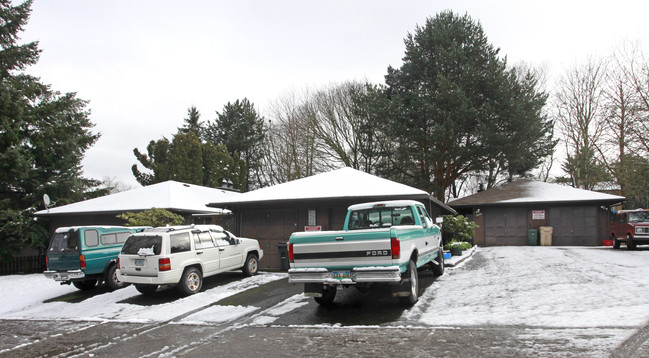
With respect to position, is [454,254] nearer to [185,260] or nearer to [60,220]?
[185,260]

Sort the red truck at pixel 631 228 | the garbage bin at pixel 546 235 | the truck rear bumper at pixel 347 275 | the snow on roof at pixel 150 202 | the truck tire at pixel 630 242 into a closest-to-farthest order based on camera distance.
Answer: the truck rear bumper at pixel 347 275, the red truck at pixel 631 228, the truck tire at pixel 630 242, the snow on roof at pixel 150 202, the garbage bin at pixel 546 235

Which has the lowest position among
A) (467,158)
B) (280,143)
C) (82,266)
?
(82,266)

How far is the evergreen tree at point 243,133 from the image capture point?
148ft

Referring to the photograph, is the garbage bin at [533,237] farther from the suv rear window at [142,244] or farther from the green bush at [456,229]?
the suv rear window at [142,244]

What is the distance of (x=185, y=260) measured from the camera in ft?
37.5

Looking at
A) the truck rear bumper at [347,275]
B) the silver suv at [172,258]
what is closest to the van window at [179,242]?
the silver suv at [172,258]

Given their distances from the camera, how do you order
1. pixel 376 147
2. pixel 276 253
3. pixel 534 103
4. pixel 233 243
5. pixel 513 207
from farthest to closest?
pixel 376 147, pixel 534 103, pixel 513 207, pixel 276 253, pixel 233 243

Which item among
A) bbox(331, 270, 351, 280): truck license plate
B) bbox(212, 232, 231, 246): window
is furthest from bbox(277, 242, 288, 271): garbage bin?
bbox(331, 270, 351, 280): truck license plate

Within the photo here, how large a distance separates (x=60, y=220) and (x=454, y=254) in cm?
1953

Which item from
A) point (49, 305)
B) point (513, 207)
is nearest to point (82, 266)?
point (49, 305)

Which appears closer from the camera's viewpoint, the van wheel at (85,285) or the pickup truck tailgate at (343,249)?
the pickup truck tailgate at (343,249)

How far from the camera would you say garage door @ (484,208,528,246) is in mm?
26344

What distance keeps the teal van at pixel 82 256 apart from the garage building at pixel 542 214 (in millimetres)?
20640

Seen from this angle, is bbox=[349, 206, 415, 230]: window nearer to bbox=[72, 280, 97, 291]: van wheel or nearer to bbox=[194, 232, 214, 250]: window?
bbox=[194, 232, 214, 250]: window
